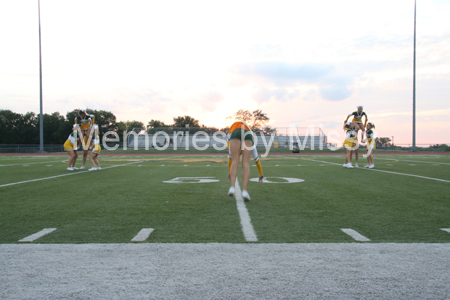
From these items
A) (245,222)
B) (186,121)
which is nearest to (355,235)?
(245,222)

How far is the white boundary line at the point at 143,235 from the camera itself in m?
3.50

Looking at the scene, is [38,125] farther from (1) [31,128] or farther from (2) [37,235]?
(2) [37,235]

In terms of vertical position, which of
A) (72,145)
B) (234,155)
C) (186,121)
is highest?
(186,121)

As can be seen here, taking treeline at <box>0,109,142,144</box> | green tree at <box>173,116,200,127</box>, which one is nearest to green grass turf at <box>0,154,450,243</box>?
treeline at <box>0,109,142,144</box>

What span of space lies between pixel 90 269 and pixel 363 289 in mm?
2074

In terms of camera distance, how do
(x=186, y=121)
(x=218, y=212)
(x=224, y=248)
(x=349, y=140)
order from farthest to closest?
(x=186, y=121) < (x=349, y=140) < (x=218, y=212) < (x=224, y=248)

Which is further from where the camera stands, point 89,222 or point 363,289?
point 89,222

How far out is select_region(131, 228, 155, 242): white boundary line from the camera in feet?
11.5

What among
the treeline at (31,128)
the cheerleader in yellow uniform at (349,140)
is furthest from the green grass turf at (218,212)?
the treeline at (31,128)

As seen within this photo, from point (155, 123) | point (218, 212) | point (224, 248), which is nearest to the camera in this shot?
point (224, 248)

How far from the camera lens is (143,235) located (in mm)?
3652

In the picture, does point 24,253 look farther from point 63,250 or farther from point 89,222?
point 89,222

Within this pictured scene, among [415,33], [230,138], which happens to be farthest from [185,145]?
[230,138]

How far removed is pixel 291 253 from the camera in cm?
302
